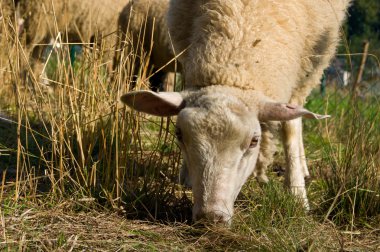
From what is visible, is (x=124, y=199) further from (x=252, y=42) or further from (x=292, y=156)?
(x=292, y=156)

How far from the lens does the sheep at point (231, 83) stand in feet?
10.9

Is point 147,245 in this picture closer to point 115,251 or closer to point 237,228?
point 115,251

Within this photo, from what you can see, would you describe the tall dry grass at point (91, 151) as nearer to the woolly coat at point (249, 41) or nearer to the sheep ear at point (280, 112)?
the woolly coat at point (249, 41)

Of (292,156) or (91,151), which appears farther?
(292,156)

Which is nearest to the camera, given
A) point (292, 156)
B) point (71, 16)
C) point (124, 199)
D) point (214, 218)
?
point (214, 218)

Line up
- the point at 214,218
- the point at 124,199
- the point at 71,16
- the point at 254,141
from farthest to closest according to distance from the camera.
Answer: the point at 71,16
the point at 124,199
the point at 254,141
the point at 214,218

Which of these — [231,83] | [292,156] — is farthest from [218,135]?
[292,156]

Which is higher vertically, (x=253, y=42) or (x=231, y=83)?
(x=253, y=42)

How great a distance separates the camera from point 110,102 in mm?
3977

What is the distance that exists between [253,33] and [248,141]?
2.37ft

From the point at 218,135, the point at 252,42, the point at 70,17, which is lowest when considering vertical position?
the point at 70,17

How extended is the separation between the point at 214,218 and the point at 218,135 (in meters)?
0.41

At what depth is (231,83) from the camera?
11.9 ft

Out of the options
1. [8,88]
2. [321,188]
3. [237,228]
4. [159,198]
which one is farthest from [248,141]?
[8,88]
